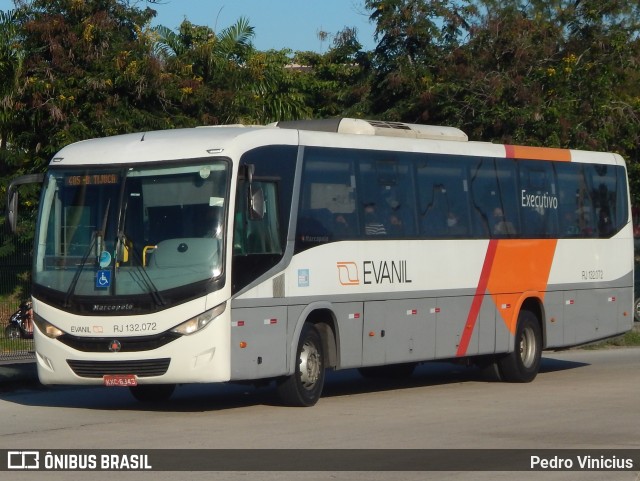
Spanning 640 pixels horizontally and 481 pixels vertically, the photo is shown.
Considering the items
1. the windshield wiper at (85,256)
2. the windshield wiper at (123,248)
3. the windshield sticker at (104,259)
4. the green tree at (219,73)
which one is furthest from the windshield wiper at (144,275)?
the green tree at (219,73)

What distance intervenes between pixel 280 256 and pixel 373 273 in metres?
1.84

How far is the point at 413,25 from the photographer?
32.8 meters

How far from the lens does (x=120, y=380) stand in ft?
44.2

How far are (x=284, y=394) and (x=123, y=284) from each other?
7.61 feet

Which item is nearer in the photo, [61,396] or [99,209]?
[99,209]

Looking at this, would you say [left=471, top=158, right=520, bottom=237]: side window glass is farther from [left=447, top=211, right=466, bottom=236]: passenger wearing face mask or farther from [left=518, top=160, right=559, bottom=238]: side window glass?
[left=447, top=211, right=466, bottom=236]: passenger wearing face mask

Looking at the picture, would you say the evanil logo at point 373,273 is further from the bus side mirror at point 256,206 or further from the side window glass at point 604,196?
the side window glass at point 604,196

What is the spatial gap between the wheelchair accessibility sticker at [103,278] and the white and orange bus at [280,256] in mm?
20

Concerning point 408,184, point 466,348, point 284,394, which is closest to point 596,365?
point 466,348

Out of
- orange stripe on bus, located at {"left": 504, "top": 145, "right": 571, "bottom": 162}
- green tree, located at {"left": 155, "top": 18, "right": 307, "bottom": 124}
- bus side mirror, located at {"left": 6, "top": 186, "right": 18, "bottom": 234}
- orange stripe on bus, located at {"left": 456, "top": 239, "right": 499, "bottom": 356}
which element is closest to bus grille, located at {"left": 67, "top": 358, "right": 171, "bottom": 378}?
bus side mirror, located at {"left": 6, "top": 186, "right": 18, "bottom": 234}

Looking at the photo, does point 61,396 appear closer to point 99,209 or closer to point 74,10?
point 99,209

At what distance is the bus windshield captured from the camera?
43.9 feet

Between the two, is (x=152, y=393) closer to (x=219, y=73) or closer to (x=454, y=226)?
(x=454, y=226)

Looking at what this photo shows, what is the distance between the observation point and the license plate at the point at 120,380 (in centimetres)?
1342
